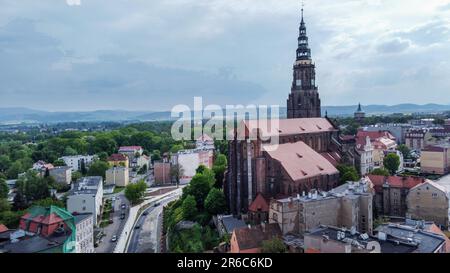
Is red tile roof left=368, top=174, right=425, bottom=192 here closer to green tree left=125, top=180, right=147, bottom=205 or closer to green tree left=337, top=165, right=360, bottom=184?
green tree left=337, top=165, right=360, bottom=184

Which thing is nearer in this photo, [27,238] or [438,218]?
[27,238]

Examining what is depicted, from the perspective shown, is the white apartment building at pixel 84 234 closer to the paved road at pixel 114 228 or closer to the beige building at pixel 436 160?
the paved road at pixel 114 228

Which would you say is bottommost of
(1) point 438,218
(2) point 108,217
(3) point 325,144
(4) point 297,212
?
(2) point 108,217

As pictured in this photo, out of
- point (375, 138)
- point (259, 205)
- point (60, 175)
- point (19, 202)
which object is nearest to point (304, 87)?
point (259, 205)

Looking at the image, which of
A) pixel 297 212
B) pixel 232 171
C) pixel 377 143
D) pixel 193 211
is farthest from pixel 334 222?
pixel 377 143

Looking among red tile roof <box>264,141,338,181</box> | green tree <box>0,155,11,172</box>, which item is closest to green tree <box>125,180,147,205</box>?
red tile roof <box>264,141,338,181</box>

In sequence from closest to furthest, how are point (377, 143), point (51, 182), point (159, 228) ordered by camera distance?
1. point (159, 228)
2. point (51, 182)
3. point (377, 143)

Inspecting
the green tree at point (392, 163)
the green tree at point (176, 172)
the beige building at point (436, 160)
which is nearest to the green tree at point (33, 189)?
the green tree at point (176, 172)
